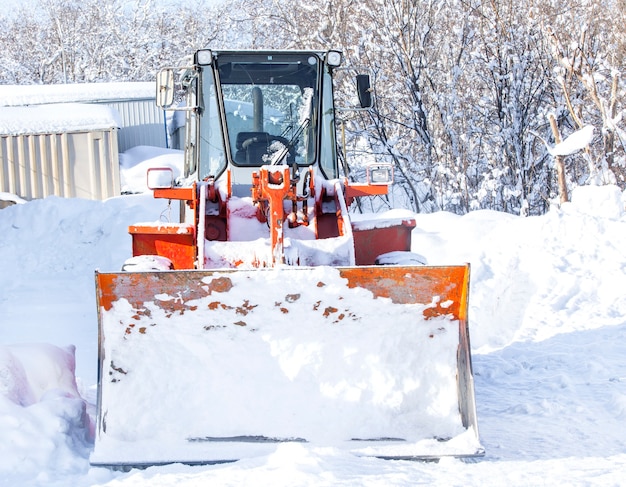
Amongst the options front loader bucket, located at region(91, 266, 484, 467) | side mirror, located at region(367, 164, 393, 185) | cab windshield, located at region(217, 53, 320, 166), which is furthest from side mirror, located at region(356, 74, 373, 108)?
front loader bucket, located at region(91, 266, 484, 467)

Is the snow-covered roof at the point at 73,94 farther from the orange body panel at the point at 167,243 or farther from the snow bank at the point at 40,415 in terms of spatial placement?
the snow bank at the point at 40,415

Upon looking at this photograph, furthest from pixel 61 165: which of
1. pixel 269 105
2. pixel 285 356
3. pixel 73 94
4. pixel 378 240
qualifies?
pixel 285 356

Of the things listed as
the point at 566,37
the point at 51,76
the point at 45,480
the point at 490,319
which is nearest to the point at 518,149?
the point at 566,37

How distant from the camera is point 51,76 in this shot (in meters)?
40.0

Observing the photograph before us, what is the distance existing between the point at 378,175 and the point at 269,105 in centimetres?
103

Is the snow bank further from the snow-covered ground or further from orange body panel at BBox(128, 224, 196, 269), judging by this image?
orange body panel at BBox(128, 224, 196, 269)

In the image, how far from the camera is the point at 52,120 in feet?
48.6

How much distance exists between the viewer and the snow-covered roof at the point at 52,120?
572 inches

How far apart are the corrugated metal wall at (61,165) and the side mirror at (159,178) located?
9.91 metres

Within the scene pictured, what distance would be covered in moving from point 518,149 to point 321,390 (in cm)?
1040

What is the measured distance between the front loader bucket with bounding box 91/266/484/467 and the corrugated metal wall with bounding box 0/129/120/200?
11.4m

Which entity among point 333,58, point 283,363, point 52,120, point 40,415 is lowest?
point 40,415

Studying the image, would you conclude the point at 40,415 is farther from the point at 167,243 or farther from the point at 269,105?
the point at 269,105

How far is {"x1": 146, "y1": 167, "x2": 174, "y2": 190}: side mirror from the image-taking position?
212 inches
